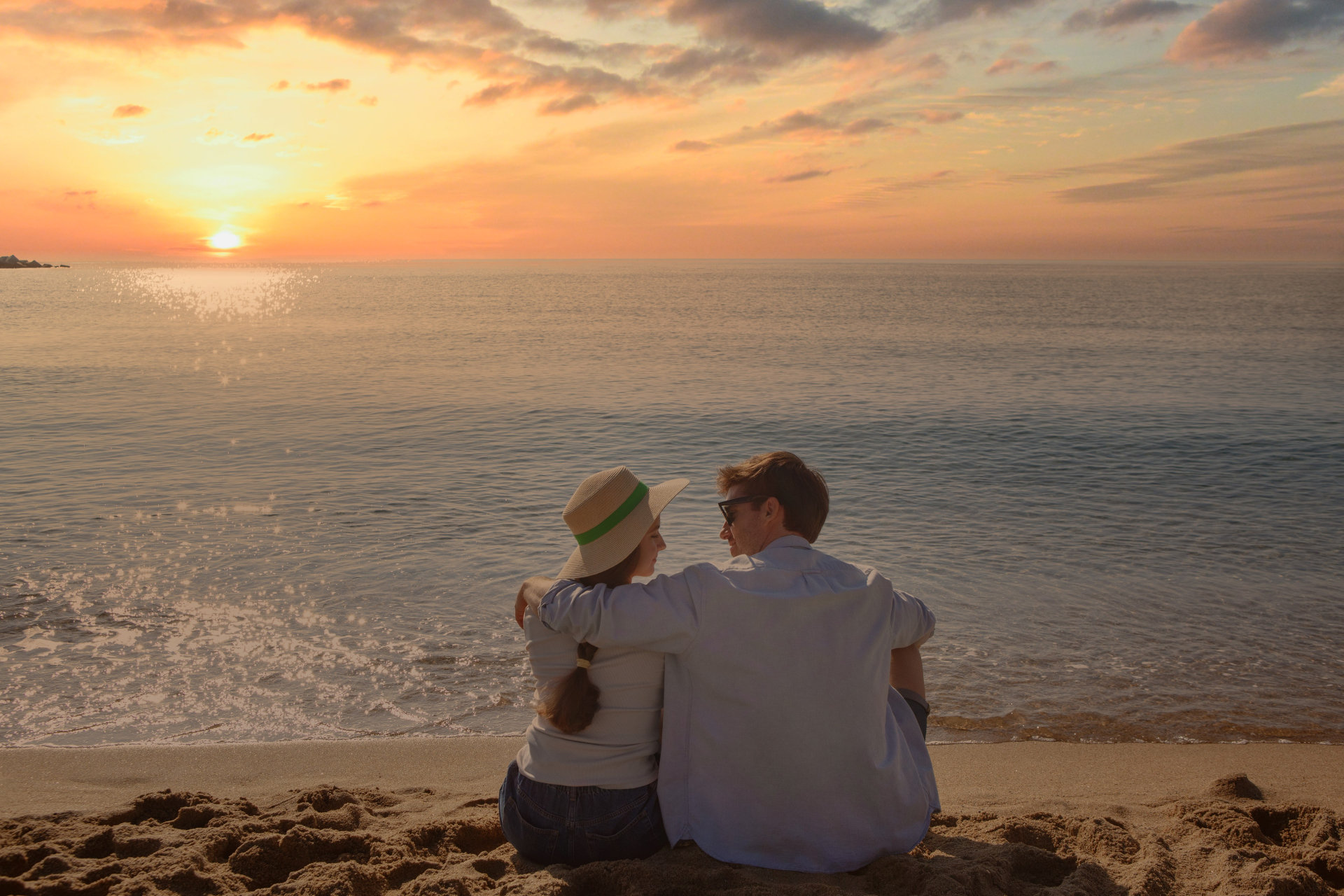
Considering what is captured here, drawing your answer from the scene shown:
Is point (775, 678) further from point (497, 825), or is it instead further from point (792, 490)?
point (497, 825)

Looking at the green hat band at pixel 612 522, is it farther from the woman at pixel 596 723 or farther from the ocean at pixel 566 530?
the ocean at pixel 566 530

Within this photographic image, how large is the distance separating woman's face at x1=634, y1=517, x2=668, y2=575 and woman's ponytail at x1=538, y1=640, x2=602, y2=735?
0.30 metres

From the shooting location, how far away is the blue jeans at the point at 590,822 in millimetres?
3055

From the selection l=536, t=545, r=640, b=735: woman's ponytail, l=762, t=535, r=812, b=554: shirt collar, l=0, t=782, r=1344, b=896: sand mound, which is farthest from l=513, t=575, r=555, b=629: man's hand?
l=0, t=782, r=1344, b=896: sand mound

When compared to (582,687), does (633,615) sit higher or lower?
higher

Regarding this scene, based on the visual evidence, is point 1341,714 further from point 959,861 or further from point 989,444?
point 989,444

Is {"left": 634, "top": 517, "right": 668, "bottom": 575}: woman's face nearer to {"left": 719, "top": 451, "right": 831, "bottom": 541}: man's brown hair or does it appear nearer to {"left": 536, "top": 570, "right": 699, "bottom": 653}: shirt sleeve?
{"left": 536, "top": 570, "right": 699, "bottom": 653}: shirt sleeve

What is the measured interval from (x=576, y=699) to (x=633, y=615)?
1.40ft

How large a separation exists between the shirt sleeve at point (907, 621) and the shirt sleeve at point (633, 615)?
27.0 inches

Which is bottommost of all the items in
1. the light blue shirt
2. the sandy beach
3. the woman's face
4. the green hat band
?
the sandy beach

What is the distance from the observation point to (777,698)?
276cm

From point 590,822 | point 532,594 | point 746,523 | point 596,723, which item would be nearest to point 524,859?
point 590,822

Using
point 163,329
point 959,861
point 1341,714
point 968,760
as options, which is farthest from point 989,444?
point 163,329

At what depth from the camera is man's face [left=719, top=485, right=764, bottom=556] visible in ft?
9.52
